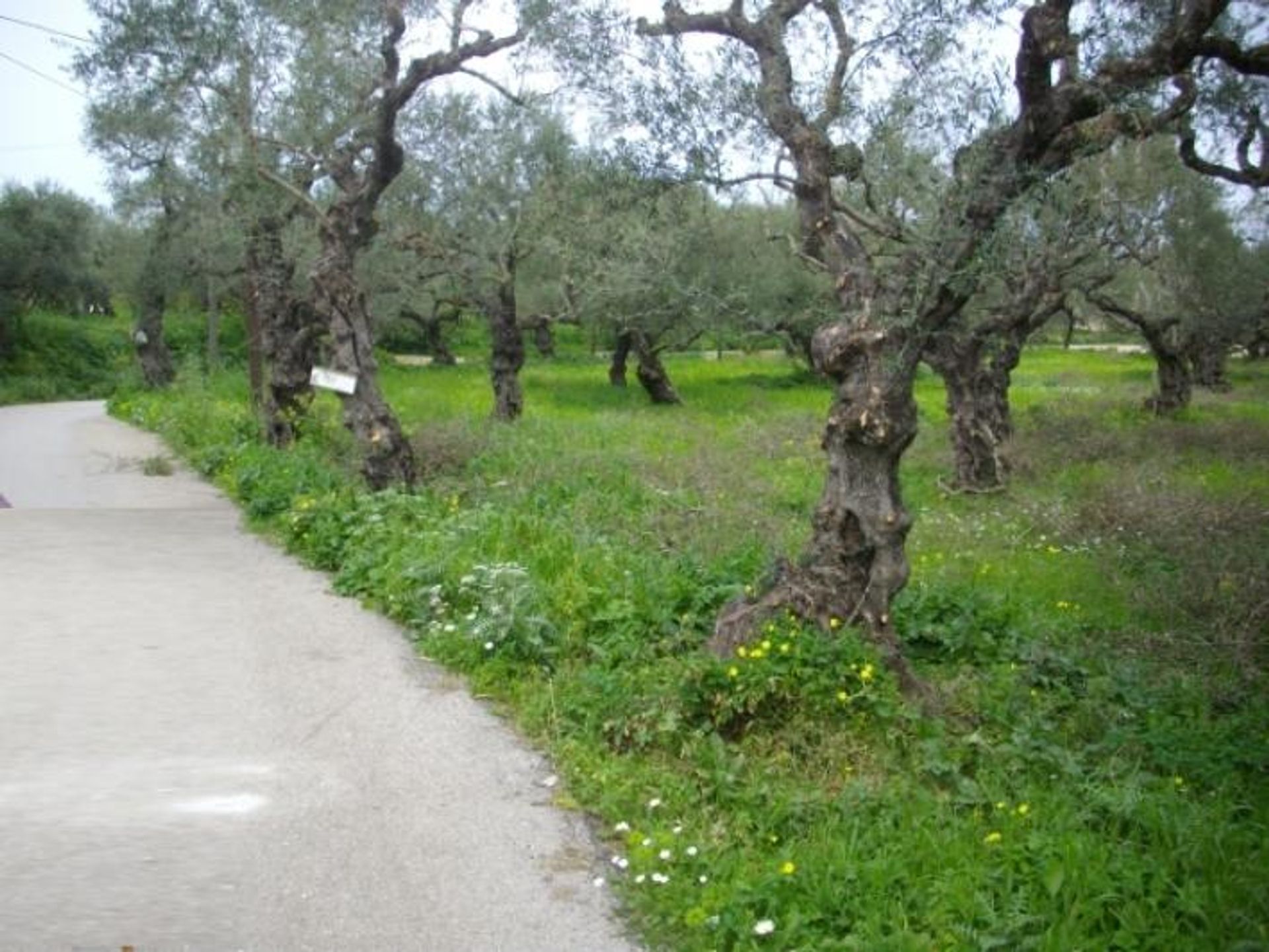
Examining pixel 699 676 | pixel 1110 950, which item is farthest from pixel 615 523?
pixel 1110 950

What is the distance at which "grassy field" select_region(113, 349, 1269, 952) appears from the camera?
400cm

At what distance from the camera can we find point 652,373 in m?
28.7

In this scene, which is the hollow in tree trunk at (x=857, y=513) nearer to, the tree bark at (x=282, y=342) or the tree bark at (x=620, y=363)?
the tree bark at (x=282, y=342)

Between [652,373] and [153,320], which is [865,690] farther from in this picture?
[153,320]

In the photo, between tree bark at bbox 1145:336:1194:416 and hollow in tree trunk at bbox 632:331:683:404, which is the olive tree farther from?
hollow in tree trunk at bbox 632:331:683:404

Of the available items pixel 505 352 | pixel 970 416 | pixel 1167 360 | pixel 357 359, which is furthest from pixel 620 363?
pixel 357 359

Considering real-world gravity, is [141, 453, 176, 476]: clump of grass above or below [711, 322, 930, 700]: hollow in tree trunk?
below

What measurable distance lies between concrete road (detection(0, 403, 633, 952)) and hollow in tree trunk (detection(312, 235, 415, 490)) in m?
3.02

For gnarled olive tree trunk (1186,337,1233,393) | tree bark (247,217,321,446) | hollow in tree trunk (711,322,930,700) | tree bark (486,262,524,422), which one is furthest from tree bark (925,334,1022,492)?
gnarled olive tree trunk (1186,337,1233,393)

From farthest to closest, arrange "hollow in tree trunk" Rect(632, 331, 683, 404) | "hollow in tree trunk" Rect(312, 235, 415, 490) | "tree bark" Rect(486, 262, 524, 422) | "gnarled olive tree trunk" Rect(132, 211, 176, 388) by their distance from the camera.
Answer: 1. "gnarled olive tree trunk" Rect(132, 211, 176, 388)
2. "hollow in tree trunk" Rect(632, 331, 683, 404)
3. "tree bark" Rect(486, 262, 524, 422)
4. "hollow in tree trunk" Rect(312, 235, 415, 490)

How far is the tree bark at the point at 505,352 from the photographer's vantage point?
21.7 m

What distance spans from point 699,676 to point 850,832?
1.23 meters

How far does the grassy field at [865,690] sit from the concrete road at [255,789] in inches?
13.3

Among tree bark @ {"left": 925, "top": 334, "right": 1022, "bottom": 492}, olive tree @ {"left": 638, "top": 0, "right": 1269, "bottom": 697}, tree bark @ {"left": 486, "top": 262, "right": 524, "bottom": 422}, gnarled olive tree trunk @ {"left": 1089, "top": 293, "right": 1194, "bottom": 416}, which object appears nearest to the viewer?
olive tree @ {"left": 638, "top": 0, "right": 1269, "bottom": 697}
